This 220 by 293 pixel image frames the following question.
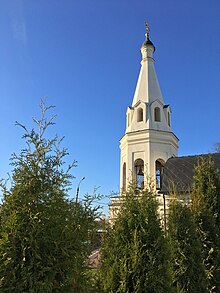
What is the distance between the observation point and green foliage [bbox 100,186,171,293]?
5.25 meters

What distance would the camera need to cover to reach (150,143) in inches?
664

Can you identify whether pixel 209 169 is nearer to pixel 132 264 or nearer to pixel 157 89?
pixel 132 264

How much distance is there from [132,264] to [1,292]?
2655 mm

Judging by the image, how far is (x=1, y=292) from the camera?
3.31 metres

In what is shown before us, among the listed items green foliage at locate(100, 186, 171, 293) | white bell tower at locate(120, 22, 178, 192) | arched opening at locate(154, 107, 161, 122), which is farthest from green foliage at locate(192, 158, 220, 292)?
arched opening at locate(154, 107, 161, 122)

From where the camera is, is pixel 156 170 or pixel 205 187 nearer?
pixel 205 187

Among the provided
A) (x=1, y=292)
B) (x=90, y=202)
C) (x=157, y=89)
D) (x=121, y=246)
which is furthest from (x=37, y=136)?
(x=157, y=89)

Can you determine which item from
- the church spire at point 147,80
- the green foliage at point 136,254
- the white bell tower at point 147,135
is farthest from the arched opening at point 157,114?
the green foliage at point 136,254

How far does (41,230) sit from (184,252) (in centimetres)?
479

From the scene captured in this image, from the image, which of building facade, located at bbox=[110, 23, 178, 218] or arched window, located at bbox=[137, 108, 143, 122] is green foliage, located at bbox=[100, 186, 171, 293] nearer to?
building facade, located at bbox=[110, 23, 178, 218]

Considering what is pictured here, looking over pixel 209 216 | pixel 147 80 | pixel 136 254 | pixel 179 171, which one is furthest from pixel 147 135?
pixel 136 254

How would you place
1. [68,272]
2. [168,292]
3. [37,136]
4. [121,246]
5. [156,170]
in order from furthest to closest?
[156,170]
[121,246]
[168,292]
[37,136]
[68,272]

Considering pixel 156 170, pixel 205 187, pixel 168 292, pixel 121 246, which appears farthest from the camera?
pixel 156 170

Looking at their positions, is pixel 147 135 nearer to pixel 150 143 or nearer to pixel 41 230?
pixel 150 143
